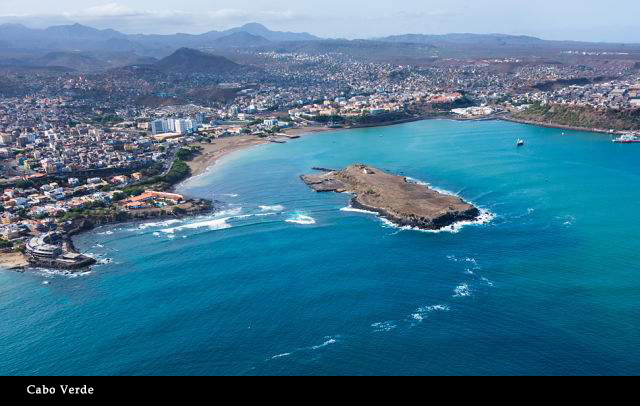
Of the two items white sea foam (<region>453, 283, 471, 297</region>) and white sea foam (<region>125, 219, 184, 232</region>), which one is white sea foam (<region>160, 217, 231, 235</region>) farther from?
white sea foam (<region>453, 283, 471, 297</region>)

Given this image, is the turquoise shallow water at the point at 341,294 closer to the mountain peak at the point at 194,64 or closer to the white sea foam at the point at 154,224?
the white sea foam at the point at 154,224

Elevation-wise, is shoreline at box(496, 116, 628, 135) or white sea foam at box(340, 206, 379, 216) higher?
shoreline at box(496, 116, 628, 135)

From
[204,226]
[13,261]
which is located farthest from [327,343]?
[13,261]

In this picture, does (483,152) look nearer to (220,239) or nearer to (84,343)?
(220,239)

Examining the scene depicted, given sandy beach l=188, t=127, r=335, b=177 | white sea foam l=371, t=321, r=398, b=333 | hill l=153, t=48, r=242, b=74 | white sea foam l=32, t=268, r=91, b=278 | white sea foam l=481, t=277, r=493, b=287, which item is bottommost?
white sea foam l=371, t=321, r=398, b=333

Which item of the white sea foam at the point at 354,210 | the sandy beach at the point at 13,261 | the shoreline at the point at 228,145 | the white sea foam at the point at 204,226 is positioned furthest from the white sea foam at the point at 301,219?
the sandy beach at the point at 13,261

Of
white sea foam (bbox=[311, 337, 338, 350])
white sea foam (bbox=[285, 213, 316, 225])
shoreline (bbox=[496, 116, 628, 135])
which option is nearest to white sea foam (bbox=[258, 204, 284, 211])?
white sea foam (bbox=[285, 213, 316, 225])

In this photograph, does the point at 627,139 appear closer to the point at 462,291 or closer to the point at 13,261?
the point at 462,291

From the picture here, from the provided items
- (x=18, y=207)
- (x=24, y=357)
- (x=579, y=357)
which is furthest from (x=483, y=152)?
(x=24, y=357)
